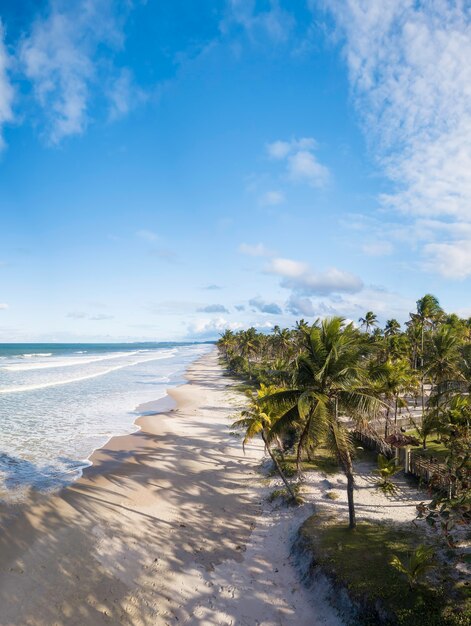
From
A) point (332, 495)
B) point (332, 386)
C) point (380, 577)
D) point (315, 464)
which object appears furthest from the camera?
point (315, 464)

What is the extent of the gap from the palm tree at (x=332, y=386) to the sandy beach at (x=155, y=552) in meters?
4.33

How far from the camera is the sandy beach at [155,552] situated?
12.3 m

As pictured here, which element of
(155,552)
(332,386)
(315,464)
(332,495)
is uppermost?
(332,386)

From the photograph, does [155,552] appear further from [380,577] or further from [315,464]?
[315,464]

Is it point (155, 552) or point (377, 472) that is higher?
point (377, 472)

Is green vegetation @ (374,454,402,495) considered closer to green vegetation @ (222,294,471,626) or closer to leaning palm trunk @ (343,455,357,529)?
green vegetation @ (222,294,471,626)

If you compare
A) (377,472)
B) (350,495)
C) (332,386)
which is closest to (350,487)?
(350,495)

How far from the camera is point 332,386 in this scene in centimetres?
1487

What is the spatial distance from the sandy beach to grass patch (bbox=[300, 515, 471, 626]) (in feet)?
3.69

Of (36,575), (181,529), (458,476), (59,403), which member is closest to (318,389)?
(458,476)

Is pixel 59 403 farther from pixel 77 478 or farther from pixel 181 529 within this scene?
pixel 181 529

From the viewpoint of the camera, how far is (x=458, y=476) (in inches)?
366

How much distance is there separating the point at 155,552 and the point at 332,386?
391 inches

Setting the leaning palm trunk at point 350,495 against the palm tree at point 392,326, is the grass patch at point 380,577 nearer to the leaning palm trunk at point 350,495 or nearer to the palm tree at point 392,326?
the leaning palm trunk at point 350,495
